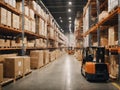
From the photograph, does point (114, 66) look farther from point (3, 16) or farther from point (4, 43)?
point (3, 16)

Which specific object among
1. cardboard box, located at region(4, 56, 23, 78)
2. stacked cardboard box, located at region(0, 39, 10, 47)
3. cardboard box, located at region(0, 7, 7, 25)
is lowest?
cardboard box, located at region(4, 56, 23, 78)

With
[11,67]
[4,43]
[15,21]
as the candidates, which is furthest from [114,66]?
[15,21]

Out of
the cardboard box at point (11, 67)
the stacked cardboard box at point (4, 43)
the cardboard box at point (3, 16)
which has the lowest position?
the cardboard box at point (11, 67)

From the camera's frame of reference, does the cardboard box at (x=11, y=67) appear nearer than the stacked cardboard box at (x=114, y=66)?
Yes

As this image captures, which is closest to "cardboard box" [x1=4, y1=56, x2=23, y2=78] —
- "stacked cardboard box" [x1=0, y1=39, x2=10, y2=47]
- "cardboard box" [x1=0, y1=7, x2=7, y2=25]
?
"stacked cardboard box" [x1=0, y1=39, x2=10, y2=47]

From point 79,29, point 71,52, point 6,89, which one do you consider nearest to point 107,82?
point 6,89

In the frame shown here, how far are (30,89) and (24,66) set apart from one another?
103 inches

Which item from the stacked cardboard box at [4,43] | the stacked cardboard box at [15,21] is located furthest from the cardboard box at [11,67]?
the stacked cardboard box at [15,21]

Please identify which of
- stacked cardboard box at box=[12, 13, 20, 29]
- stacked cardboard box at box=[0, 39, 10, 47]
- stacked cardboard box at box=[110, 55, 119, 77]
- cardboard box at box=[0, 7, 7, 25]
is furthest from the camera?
stacked cardboard box at box=[12, 13, 20, 29]

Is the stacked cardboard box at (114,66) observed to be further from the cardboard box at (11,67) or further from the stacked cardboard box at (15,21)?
the stacked cardboard box at (15,21)

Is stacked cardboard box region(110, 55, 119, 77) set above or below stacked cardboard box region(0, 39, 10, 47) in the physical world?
below

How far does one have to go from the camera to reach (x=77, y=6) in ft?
78.2

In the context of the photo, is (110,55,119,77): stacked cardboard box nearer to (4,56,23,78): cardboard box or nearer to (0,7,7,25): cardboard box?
(4,56,23,78): cardboard box

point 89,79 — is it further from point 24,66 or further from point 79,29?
point 79,29
